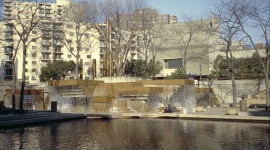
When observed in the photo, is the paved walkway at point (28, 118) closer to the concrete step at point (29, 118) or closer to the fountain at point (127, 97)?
the concrete step at point (29, 118)

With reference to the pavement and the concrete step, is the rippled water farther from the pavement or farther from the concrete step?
the pavement

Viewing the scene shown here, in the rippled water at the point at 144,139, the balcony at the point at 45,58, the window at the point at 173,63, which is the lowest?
the rippled water at the point at 144,139

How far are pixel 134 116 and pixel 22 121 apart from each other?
9.61 m

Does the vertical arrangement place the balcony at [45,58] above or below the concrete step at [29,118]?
above

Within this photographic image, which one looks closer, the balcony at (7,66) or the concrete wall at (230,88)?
the concrete wall at (230,88)

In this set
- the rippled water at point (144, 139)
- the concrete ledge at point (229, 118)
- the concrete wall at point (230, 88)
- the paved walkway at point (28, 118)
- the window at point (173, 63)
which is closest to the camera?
the rippled water at point (144, 139)

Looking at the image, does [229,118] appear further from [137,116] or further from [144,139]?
[144,139]

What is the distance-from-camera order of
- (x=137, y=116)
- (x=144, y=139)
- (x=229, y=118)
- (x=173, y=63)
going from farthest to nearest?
(x=173, y=63) < (x=137, y=116) < (x=229, y=118) < (x=144, y=139)

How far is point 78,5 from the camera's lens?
46031mm

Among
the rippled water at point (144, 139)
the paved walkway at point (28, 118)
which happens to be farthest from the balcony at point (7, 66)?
the rippled water at point (144, 139)

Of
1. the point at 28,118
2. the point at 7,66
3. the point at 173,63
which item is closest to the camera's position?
the point at 28,118

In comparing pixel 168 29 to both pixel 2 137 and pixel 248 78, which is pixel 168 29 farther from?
pixel 2 137

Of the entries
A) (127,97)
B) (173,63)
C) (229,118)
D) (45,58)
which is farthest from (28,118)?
(45,58)

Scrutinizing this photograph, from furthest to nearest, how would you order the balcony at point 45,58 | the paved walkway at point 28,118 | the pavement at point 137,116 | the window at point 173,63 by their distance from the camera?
1. the balcony at point 45,58
2. the window at point 173,63
3. the pavement at point 137,116
4. the paved walkway at point 28,118
